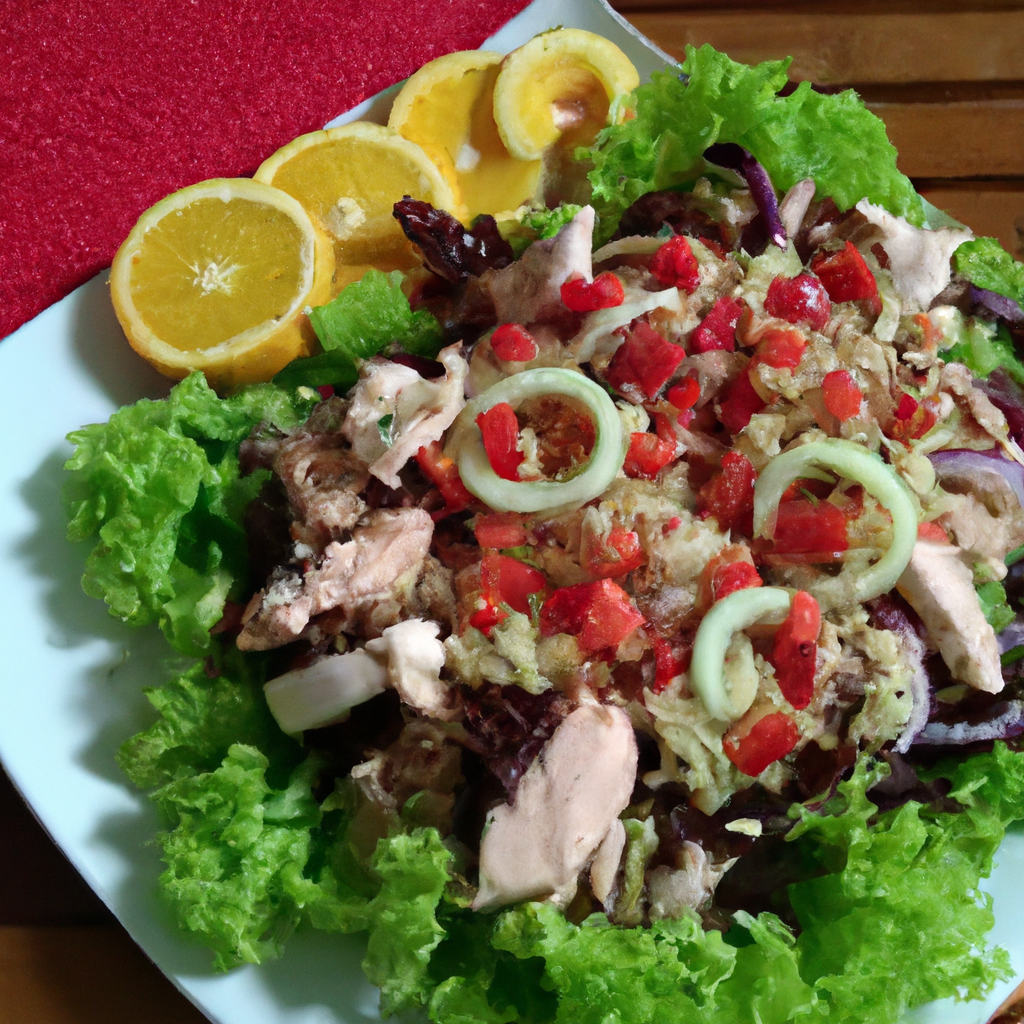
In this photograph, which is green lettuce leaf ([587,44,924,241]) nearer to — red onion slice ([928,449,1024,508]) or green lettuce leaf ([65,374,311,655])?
red onion slice ([928,449,1024,508])

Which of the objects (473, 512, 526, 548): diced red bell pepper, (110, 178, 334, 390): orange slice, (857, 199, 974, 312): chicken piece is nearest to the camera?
(473, 512, 526, 548): diced red bell pepper

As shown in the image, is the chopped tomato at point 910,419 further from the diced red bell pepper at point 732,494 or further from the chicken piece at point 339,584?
the chicken piece at point 339,584

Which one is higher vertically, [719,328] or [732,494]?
[719,328]

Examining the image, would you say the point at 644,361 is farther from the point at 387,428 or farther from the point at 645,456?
the point at 387,428

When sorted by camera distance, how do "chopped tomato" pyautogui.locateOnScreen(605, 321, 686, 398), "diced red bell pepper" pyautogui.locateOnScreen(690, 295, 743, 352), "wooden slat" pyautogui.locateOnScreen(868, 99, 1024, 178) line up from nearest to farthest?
"chopped tomato" pyautogui.locateOnScreen(605, 321, 686, 398) → "diced red bell pepper" pyautogui.locateOnScreen(690, 295, 743, 352) → "wooden slat" pyautogui.locateOnScreen(868, 99, 1024, 178)

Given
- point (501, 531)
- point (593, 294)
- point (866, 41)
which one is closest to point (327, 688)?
point (501, 531)

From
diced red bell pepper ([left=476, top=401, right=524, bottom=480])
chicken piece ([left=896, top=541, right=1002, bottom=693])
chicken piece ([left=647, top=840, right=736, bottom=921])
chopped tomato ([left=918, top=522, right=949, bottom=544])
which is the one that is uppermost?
diced red bell pepper ([left=476, top=401, right=524, bottom=480])

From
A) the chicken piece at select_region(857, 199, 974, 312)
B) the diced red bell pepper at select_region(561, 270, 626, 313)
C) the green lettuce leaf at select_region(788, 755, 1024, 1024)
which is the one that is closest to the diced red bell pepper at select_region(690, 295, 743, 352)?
the diced red bell pepper at select_region(561, 270, 626, 313)
